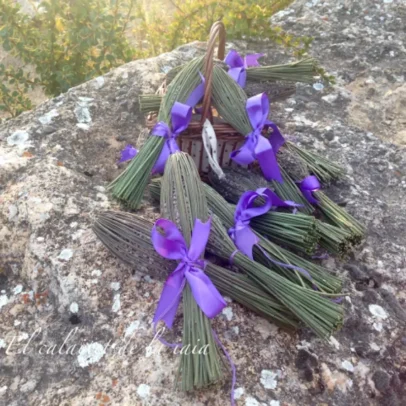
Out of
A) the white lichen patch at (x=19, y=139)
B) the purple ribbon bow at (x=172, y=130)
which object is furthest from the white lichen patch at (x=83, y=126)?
the purple ribbon bow at (x=172, y=130)

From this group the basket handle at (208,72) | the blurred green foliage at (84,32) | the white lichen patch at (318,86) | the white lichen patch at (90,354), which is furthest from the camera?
the blurred green foliage at (84,32)

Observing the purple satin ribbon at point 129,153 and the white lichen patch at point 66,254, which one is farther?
the purple satin ribbon at point 129,153

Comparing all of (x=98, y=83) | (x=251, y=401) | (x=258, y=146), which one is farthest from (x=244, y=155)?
(x=98, y=83)

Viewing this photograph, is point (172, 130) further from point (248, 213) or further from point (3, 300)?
point (3, 300)

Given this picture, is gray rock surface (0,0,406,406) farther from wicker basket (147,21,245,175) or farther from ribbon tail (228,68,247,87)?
ribbon tail (228,68,247,87)

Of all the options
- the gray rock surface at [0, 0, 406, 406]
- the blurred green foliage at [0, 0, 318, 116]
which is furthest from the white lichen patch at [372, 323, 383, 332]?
the blurred green foliage at [0, 0, 318, 116]

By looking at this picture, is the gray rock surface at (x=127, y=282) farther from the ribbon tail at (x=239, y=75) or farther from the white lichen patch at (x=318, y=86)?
the ribbon tail at (x=239, y=75)

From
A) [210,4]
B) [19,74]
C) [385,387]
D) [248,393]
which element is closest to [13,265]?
[248,393]

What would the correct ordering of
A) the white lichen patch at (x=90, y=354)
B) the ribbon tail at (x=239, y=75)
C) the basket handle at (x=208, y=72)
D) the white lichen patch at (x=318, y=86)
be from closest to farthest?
the white lichen patch at (x=90, y=354) → the basket handle at (x=208, y=72) → the ribbon tail at (x=239, y=75) → the white lichen patch at (x=318, y=86)
